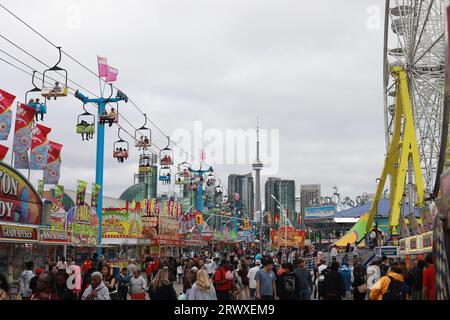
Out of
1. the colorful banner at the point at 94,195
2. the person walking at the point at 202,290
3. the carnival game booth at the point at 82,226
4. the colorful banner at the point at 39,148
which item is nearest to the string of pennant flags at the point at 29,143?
the colorful banner at the point at 39,148

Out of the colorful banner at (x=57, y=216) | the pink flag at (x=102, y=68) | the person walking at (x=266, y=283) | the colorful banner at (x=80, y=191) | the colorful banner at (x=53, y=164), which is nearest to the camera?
the person walking at (x=266, y=283)

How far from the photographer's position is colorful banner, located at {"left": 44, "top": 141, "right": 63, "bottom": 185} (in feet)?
74.1

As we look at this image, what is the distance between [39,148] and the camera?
21625 mm

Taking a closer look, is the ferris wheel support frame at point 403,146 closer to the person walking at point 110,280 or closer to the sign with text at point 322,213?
the person walking at point 110,280

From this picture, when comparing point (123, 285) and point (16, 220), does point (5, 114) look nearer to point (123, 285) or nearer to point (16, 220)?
point (16, 220)

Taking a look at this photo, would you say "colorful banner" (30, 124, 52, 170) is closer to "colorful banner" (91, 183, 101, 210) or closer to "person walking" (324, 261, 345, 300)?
"colorful banner" (91, 183, 101, 210)

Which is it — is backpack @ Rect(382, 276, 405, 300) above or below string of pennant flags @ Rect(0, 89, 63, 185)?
below

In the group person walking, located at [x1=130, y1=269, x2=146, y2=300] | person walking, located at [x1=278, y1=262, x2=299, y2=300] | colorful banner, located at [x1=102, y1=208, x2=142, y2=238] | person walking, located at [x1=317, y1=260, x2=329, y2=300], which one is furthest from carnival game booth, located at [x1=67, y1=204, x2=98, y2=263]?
person walking, located at [x1=278, y1=262, x2=299, y2=300]

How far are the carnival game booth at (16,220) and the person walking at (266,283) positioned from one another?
9.98 metres

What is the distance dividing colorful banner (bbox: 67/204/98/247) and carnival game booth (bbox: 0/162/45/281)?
12.0ft

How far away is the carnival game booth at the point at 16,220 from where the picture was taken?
766 inches

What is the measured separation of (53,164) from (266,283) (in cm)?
1324

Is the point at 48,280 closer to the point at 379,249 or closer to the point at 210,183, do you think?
the point at 379,249

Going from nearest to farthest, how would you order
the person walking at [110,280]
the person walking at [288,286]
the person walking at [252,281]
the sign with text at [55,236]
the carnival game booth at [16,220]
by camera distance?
1. the person walking at [288,286]
2. the person walking at [110,280]
3. the person walking at [252,281]
4. the carnival game booth at [16,220]
5. the sign with text at [55,236]
